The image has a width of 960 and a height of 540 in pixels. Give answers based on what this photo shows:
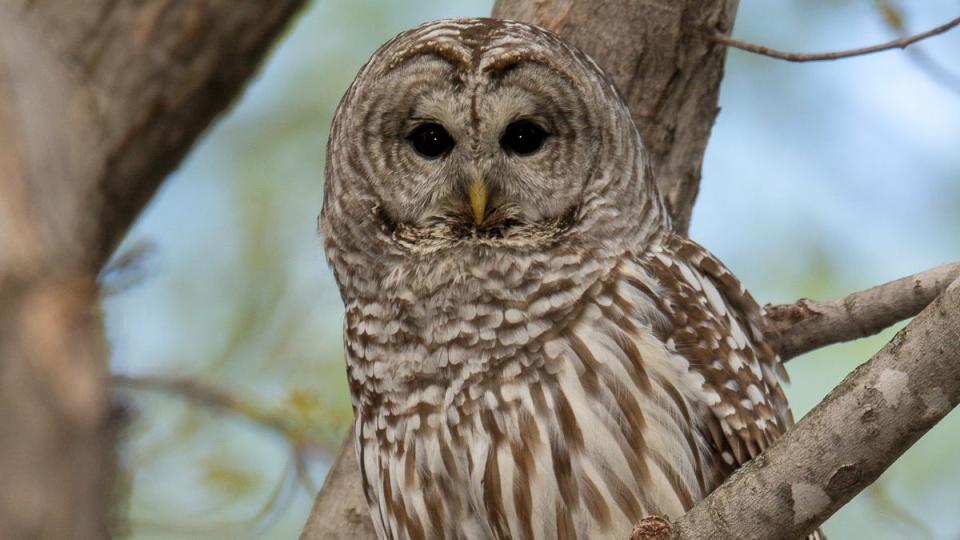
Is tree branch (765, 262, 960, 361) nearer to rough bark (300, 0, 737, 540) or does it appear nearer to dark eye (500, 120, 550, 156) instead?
rough bark (300, 0, 737, 540)

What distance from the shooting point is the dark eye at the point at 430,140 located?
383 centimetres

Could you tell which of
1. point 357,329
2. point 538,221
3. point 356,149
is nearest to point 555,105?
point 538,221

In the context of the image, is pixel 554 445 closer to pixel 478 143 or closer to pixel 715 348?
pixel 715 348

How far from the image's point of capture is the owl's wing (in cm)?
363

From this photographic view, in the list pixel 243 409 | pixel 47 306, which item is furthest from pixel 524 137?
pixel 47 306

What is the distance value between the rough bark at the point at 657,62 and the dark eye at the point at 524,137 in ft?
2.00

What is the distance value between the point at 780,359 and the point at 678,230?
559 millimetres

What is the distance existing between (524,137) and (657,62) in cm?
74

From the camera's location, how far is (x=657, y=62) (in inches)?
173

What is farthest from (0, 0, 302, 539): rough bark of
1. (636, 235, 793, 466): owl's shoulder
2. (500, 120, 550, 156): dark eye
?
(636, 235, 793, 466): owl's shoulder

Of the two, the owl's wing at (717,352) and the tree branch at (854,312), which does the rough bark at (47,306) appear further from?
the tree branch at (854,312)

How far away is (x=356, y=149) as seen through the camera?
155 inches

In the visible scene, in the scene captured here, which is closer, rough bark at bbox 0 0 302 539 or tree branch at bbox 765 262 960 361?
rough bark at bbox 0 0 302 539

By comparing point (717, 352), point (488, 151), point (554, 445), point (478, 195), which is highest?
point (488, 151)
